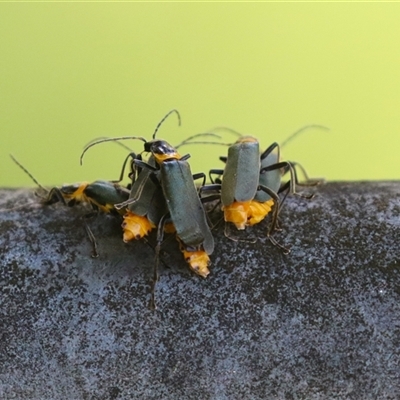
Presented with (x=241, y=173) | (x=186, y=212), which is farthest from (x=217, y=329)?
(x=241, y=173)

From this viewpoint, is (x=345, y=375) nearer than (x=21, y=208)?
Yes

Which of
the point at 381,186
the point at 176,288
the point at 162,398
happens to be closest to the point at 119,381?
the point at 162,398

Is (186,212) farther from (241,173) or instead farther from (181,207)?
(241,173)

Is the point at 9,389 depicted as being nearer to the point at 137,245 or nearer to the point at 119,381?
the point at 119,381

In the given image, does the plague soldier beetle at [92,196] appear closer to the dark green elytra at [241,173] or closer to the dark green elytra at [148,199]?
the dark green elytra at [148,199]

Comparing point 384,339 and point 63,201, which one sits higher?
point 63,201
